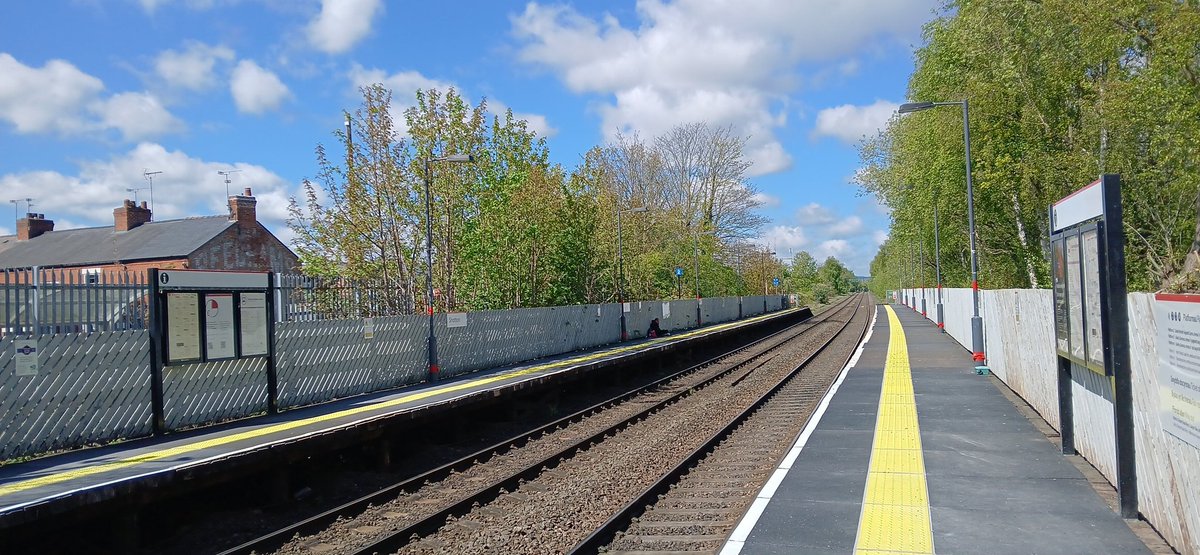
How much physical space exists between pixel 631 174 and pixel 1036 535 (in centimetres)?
4751

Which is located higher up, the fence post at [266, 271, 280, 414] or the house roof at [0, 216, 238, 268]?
the house roof at [0, 216, 238, 268]

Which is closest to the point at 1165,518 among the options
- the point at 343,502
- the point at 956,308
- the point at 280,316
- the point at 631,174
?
the point at 343,502

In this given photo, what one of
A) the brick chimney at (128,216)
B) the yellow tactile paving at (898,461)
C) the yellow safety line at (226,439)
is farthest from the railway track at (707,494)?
the brick chimney at (128,216)

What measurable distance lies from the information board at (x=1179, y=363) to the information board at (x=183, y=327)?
1183cm

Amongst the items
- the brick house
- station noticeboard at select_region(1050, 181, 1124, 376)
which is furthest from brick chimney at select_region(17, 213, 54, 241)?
station noticeboard at select_region(1050, 181, 1124, 376)

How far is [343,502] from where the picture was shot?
9.08 meters

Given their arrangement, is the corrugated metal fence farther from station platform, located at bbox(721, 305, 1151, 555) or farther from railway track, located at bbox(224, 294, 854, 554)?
station platform, located at bbox(721, 305, 1151, 555)

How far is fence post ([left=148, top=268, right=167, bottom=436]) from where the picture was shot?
11344mm

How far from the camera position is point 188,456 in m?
9.59

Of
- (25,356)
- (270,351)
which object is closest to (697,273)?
(270,351)

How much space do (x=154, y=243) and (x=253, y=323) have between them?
116ft

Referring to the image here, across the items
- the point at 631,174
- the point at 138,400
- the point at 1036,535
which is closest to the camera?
the point at 1036,535

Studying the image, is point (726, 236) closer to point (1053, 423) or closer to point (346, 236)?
point (346, 236)

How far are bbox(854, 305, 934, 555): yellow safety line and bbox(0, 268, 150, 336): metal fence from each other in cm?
1007
